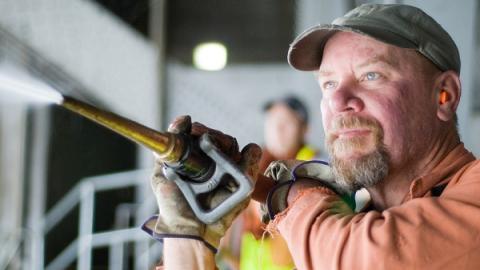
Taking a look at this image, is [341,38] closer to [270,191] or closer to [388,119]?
[388,119]

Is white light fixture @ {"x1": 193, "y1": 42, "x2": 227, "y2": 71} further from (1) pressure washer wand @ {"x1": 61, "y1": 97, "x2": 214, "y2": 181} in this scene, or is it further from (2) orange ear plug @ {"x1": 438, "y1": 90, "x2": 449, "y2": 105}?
(1) pressure washer wand @ {"x1": 61, "y1": 97, "x2": 214, "y2": 181}

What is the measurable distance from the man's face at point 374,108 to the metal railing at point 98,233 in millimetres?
3665

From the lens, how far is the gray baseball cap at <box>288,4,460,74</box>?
1.13 m

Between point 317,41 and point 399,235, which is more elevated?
A: point 317,41

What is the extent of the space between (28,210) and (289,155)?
131 inches

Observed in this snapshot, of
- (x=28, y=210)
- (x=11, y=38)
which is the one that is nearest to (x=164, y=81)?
(x=11, y=38)

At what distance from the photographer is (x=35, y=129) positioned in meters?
5.59

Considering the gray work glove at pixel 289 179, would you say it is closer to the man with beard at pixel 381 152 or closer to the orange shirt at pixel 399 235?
the man with beard at pixel 381 152

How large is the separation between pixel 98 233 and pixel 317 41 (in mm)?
4263

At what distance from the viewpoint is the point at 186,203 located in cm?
108

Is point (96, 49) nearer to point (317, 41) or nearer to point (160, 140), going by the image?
point (317, 41)

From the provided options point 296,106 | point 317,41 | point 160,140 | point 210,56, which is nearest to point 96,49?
Answer: point 210,56

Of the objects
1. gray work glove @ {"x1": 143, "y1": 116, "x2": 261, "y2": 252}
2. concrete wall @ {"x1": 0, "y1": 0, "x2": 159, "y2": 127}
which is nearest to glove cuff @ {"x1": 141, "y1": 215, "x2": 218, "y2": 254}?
gray work glove @ {"x1": 143, "y1": 116, "x2": 261, "y2": 252}

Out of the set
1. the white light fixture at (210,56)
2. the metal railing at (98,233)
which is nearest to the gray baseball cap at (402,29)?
the metal railing at (98,233)
